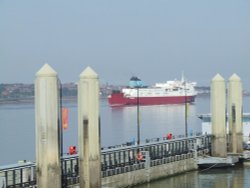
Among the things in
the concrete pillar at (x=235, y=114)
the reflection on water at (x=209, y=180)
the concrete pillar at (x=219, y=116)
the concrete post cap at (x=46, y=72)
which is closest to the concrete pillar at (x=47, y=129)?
the concrete post cap at (x=46, y=72)

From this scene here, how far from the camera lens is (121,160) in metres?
27.4

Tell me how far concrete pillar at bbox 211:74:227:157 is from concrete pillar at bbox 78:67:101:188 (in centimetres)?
1328

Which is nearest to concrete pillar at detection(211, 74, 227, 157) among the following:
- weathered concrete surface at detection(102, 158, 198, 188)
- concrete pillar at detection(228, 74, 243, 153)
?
concrete pillar at detection(228, 74, 243, 153)

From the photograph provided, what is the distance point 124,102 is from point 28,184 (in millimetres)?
147617

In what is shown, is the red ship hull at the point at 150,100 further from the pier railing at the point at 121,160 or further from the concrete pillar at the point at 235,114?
the pier railing at the point at 121,160

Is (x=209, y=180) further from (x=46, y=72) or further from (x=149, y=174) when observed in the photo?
(x=46, y=72)

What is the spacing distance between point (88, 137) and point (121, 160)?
5635 mm

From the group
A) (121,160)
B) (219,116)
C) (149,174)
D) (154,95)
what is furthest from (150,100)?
(121,160)

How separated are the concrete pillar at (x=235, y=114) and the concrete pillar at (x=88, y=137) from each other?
15237mm

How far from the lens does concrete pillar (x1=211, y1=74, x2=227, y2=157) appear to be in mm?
34000

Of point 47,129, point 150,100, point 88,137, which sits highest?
point 150,100

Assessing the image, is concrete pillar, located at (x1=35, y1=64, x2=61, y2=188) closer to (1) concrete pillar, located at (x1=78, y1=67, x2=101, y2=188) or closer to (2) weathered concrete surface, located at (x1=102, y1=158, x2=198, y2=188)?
(1) concrete pillar, located at (x1=78, y1=67, x2=101, y2=188)

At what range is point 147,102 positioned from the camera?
566 ft

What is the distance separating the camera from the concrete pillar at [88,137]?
22094mm
